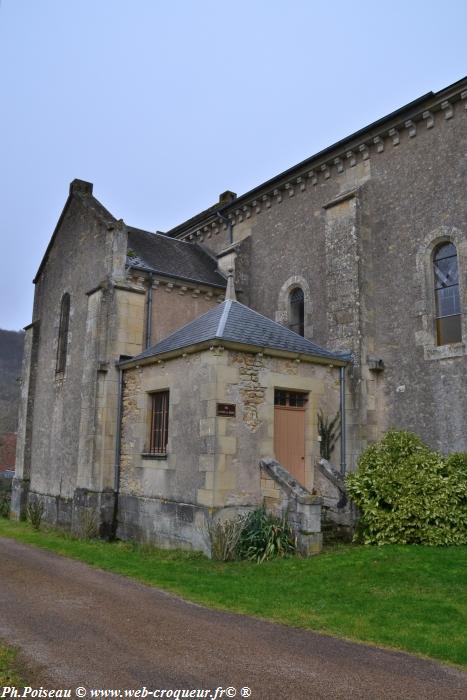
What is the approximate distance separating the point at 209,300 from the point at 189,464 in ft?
21.4

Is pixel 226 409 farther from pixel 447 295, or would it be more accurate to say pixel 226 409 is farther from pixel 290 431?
pixel 447 295

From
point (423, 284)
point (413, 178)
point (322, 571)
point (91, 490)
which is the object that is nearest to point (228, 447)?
point (322, 571)

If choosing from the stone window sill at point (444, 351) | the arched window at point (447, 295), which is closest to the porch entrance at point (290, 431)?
the stone window sill at point (444, 351)

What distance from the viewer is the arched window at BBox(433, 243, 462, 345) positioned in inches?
489

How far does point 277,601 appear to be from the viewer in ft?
25.1

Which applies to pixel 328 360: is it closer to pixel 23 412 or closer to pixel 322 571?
pixel 322 571

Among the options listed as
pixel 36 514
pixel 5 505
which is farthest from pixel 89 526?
pixel 5 505

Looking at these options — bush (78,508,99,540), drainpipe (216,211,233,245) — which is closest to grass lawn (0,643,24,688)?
bush (78,508,99,540)

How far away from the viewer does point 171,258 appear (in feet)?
57.7

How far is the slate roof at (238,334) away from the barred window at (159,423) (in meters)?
0.99

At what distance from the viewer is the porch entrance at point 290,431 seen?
12.2m

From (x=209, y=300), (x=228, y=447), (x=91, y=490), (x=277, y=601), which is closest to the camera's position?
(x=277, y=601)

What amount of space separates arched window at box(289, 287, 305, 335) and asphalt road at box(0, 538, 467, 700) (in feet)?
32.3

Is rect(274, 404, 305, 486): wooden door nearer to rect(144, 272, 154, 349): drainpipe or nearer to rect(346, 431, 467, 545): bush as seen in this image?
rect(346, 431, 467, 545): bush
